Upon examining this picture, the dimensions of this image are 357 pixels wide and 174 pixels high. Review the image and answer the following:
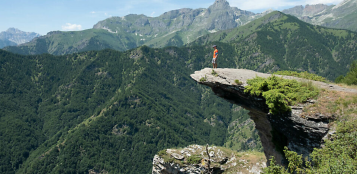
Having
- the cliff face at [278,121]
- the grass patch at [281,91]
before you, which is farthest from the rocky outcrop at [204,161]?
the grass patch at [281,91]

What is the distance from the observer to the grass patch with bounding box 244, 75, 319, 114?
76.1ft

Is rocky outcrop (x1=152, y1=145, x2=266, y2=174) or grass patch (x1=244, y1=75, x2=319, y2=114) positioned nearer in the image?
grass patch (x1=244, y1=75, x2=319, y2=114)

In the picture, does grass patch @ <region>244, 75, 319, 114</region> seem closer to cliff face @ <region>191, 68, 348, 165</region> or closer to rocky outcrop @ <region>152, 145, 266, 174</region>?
cliff face @ <region>191, 68, 348, 165</region>

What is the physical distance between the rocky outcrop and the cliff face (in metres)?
3.95

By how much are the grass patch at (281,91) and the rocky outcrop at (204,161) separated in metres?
15.5

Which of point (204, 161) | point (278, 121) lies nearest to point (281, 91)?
point (278, 121)

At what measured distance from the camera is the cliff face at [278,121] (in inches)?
854

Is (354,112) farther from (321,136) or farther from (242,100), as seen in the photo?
(242,100)

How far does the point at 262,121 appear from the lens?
107 feet

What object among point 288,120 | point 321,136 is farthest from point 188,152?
point 321,136

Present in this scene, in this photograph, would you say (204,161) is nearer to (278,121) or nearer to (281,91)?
(278,121)

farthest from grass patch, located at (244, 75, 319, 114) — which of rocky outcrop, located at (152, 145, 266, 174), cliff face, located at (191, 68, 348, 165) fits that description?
rocky outcrop, located at (152, 145, 266, 174)

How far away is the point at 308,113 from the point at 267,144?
13.6m

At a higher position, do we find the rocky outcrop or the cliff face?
the cliff face
